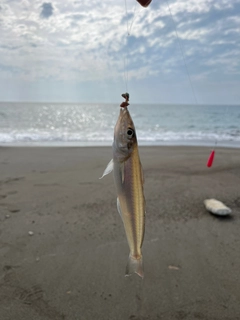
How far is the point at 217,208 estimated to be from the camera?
591cm

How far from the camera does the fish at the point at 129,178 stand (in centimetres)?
191

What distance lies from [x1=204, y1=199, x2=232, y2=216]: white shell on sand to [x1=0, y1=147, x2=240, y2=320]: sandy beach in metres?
0.16

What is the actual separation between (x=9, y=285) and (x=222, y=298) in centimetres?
274

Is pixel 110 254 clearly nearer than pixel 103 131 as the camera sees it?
Yes

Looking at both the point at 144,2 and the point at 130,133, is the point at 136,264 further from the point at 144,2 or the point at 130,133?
the point at 144,2

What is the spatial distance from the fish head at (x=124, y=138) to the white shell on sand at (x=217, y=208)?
4.47 m

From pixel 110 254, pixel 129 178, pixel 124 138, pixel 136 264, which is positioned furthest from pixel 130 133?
pixel 110 254

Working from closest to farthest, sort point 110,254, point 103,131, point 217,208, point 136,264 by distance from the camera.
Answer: point 136,264 < point 110,254 < point 217,208 < point 103,131

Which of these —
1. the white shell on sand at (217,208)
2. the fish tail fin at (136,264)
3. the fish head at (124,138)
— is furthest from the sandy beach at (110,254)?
Result: the fish head at (124,138)

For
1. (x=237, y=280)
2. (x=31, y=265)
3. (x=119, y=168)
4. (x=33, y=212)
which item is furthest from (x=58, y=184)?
(x=119, y=168)

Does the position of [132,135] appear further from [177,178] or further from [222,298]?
[177,178]

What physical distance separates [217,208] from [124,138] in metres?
4.58

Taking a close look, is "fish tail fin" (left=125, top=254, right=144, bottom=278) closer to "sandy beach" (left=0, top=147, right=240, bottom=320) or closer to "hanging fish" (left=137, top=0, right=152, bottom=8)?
"sandy beach" (left=0, top=147, right=240, bottom=320)

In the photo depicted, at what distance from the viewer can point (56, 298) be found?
3.74 meters
